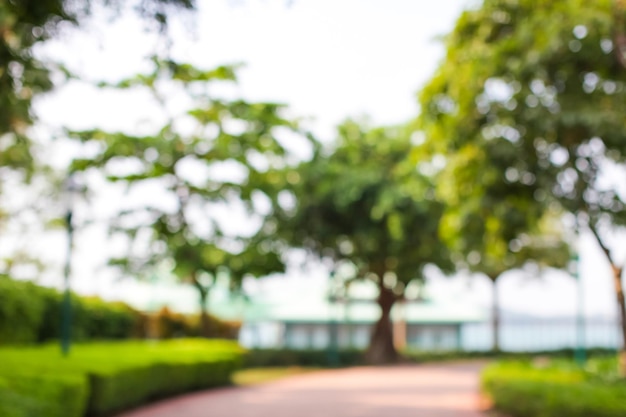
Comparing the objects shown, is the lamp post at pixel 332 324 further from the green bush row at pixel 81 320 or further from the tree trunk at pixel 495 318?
the tree trunk at pixel 495 318

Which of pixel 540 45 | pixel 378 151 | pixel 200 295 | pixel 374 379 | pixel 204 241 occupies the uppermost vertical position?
pixel 378 151

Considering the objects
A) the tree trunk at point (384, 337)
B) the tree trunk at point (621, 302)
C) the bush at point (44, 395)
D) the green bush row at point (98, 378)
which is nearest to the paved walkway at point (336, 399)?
the green bush row at point (98, 378)

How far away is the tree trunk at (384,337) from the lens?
87.9ft

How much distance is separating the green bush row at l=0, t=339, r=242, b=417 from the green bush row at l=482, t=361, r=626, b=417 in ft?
17.4

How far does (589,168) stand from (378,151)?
13026 mm

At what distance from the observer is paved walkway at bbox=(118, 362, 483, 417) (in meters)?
11.1

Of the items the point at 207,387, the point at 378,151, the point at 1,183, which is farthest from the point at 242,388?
the point at 1,183

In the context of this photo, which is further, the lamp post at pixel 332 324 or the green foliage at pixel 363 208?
the lamp post at pixel 332 324

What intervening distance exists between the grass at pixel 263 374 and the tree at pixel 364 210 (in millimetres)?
3898

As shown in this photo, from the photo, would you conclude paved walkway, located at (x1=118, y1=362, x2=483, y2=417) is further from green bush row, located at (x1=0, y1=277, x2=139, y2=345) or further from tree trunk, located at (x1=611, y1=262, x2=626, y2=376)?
green bush row, located at (x1=0, y1=277, x2=139, y2=345)

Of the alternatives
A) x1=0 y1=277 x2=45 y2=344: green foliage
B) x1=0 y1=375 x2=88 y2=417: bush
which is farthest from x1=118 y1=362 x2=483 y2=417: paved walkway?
x1=0 y1=277 x2=45 y2=344: green foliage

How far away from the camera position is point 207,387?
15.9m

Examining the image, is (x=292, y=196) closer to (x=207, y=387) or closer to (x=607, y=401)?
(x=207, y=387)

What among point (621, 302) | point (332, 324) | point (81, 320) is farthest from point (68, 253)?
point (332, 324)
